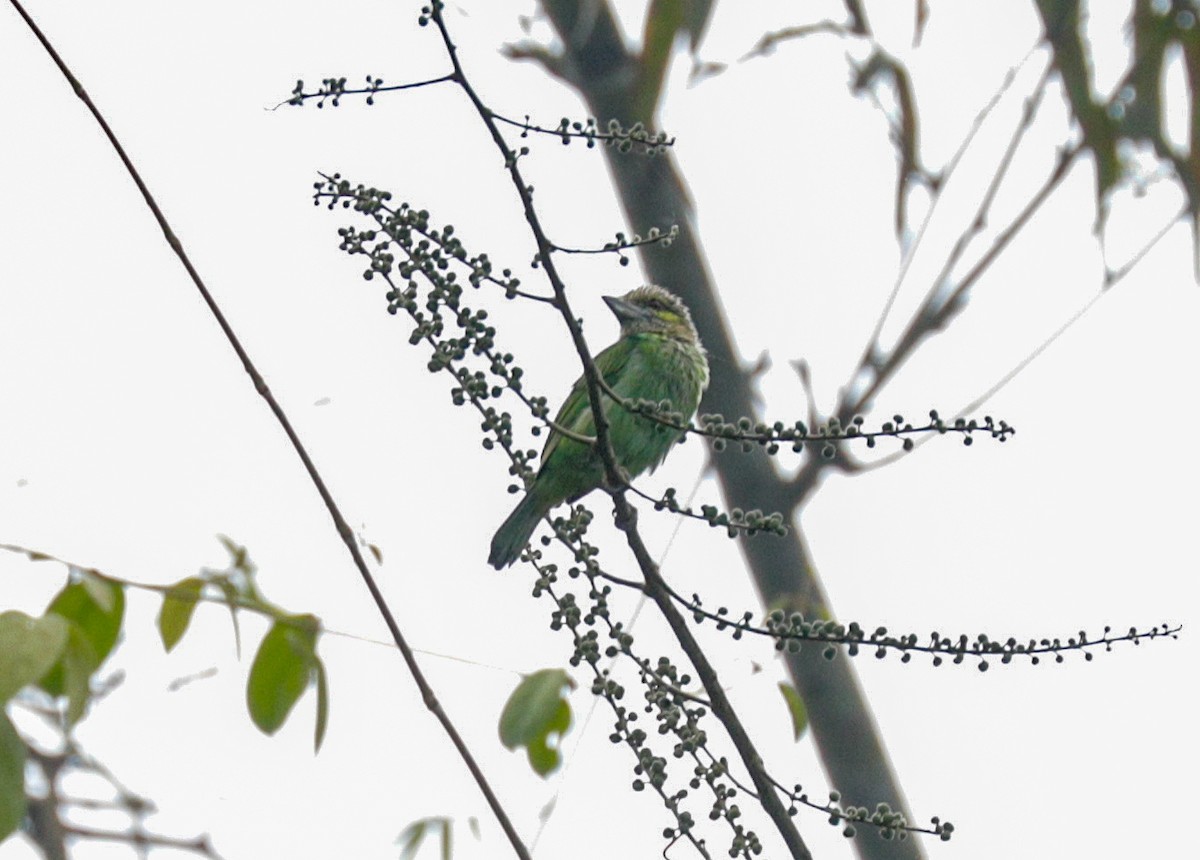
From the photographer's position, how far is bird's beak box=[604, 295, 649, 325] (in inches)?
203

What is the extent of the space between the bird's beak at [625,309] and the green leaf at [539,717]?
243 cm

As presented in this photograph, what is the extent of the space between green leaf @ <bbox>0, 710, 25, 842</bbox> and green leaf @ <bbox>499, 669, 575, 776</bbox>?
2.84ft

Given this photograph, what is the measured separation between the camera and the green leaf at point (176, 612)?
2602mm

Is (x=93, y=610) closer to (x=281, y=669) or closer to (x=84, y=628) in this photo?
(x=84, y=628)

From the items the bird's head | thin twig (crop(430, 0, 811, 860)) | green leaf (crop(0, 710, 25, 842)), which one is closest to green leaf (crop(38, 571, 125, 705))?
green leaf (crop(0, 710, 25, 842))

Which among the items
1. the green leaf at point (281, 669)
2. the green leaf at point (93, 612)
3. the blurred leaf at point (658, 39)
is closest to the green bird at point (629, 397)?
the blurred leaf at point (658, 39)

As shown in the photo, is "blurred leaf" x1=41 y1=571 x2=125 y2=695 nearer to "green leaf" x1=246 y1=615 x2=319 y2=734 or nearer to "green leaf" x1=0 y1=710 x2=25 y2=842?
"green leaf" x1=246 y1=615 x2=319 y2=734

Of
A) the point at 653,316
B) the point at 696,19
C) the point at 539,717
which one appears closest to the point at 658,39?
the point at 696,19

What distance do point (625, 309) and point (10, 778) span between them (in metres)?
3.44

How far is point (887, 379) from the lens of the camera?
3578 millimetres

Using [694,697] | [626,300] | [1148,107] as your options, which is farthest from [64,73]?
[626,300]

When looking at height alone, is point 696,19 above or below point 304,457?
above

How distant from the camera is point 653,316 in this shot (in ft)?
17.0

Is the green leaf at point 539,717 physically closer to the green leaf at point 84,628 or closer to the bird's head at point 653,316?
the green leaf at point 84,628
